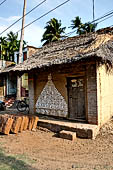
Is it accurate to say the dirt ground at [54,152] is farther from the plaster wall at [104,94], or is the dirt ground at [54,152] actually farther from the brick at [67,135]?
the plaster wall at [104,94]

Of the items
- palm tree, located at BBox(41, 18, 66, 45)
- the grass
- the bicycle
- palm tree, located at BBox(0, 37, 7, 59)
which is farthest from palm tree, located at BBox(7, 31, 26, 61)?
the grass

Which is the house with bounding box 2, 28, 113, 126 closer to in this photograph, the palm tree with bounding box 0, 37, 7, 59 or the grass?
the grass

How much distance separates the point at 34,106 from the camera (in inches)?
341

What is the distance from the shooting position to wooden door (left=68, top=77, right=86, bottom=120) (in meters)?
7.05

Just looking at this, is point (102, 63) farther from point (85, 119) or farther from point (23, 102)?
point (23, 102)

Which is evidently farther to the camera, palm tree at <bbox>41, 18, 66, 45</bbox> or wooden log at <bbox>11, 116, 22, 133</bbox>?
palm tree at <bbox>41, 18, 66, 45</bbox>

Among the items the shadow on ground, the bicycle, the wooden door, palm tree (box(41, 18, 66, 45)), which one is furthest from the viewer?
palm tree (box(41, 18, 66, 45))

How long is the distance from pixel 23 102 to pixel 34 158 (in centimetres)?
773

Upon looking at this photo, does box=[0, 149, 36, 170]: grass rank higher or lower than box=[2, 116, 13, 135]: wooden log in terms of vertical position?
lower

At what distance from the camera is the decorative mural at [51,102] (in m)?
7.33

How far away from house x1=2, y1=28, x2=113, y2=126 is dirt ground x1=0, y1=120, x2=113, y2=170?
118 centimetres

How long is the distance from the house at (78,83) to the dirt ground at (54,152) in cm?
118

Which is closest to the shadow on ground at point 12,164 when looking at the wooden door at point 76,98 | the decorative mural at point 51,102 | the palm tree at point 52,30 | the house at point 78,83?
the house at point 78,83

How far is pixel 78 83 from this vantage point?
23.5 ft
